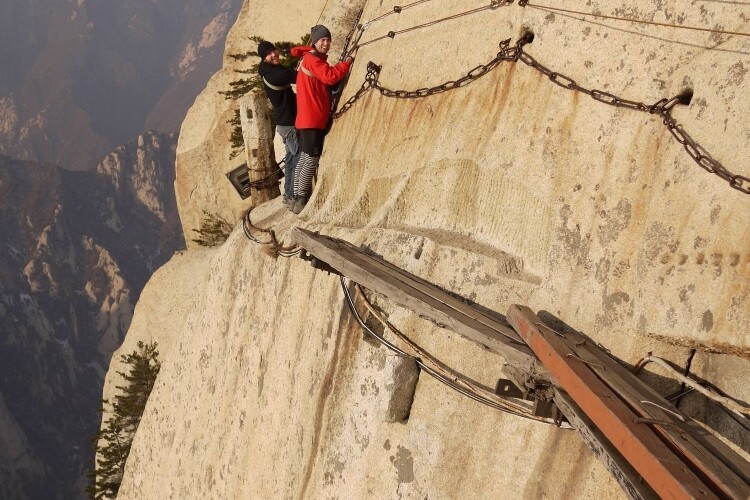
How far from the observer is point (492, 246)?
→ 561 cm

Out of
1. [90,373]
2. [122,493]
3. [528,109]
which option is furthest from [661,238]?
[90,373]

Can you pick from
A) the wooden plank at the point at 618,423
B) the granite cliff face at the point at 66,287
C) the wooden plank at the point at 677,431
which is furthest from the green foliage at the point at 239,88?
the granite cliff face at the point at 66,287

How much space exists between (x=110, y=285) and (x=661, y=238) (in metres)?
Result: 97.1

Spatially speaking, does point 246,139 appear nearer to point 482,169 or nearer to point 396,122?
point 396,122

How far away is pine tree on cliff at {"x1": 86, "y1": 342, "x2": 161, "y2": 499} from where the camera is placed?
1980 centimetres

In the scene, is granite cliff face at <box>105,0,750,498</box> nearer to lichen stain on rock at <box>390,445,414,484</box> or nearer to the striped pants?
lichen stain on rock at <box>390,445,414,484</box>

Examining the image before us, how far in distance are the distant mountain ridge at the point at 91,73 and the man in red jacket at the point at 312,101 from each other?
526ft

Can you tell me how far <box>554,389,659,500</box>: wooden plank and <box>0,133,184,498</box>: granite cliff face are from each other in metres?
56.7

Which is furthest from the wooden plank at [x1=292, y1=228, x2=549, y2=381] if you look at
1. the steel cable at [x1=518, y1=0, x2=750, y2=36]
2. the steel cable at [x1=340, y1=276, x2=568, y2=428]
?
the steel cable at [x1=518, y1=0, x2=750, y2=36]

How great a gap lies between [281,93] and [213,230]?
13.1 metres

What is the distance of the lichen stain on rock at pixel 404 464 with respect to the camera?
5.51m

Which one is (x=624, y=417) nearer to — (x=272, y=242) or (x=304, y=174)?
(x=272, y=242)

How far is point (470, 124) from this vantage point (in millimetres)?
5969

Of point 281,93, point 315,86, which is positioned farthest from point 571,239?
point 281,93
